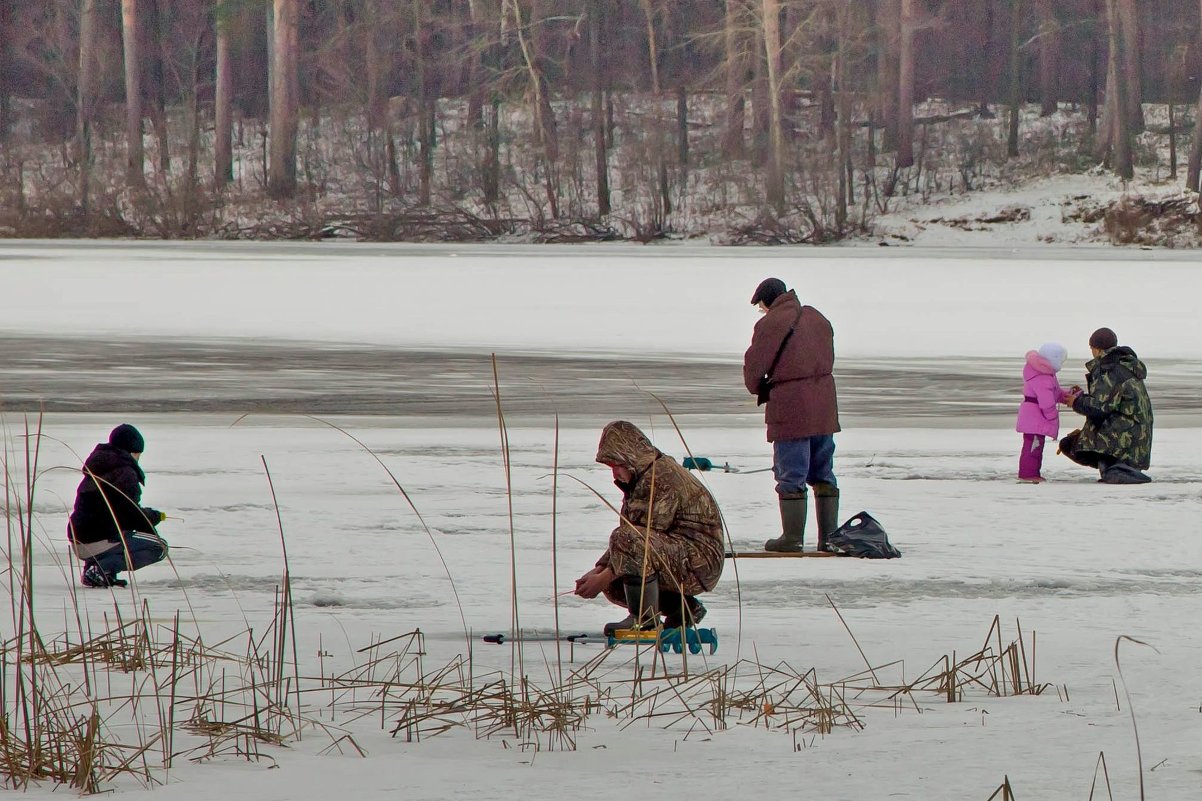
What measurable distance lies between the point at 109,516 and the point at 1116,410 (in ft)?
19.3

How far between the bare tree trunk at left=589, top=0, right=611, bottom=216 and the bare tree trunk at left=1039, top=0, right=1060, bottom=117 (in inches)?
513

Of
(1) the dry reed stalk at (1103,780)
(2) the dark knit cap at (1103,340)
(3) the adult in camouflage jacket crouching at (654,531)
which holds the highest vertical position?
(2) the dark knit cap at (1103,340)

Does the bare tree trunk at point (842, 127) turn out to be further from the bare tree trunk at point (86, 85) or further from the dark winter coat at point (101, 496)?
the dark winter coat at point (101, 496)

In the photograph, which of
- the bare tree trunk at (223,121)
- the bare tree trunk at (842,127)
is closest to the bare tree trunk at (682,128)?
the bare tree trunk at (842,127)

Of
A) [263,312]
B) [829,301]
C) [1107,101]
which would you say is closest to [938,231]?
[1107,101]

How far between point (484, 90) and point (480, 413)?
43.1 meters

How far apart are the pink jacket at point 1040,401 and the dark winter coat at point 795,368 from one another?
2571mm

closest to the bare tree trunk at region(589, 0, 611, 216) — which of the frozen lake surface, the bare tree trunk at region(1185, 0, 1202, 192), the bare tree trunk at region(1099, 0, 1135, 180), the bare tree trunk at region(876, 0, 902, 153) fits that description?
the bare tree trunk at region(876, 0, 902, 153)

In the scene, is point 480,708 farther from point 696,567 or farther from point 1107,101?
point 1107,101

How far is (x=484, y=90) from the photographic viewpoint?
56844 millimetres

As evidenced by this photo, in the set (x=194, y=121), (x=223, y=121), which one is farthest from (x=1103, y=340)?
(x=194, y=121)

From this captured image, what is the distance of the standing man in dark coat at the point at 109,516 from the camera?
7.82m

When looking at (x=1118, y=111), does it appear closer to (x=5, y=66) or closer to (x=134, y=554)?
(x=5, y=66)

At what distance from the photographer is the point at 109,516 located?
25.6 feet
